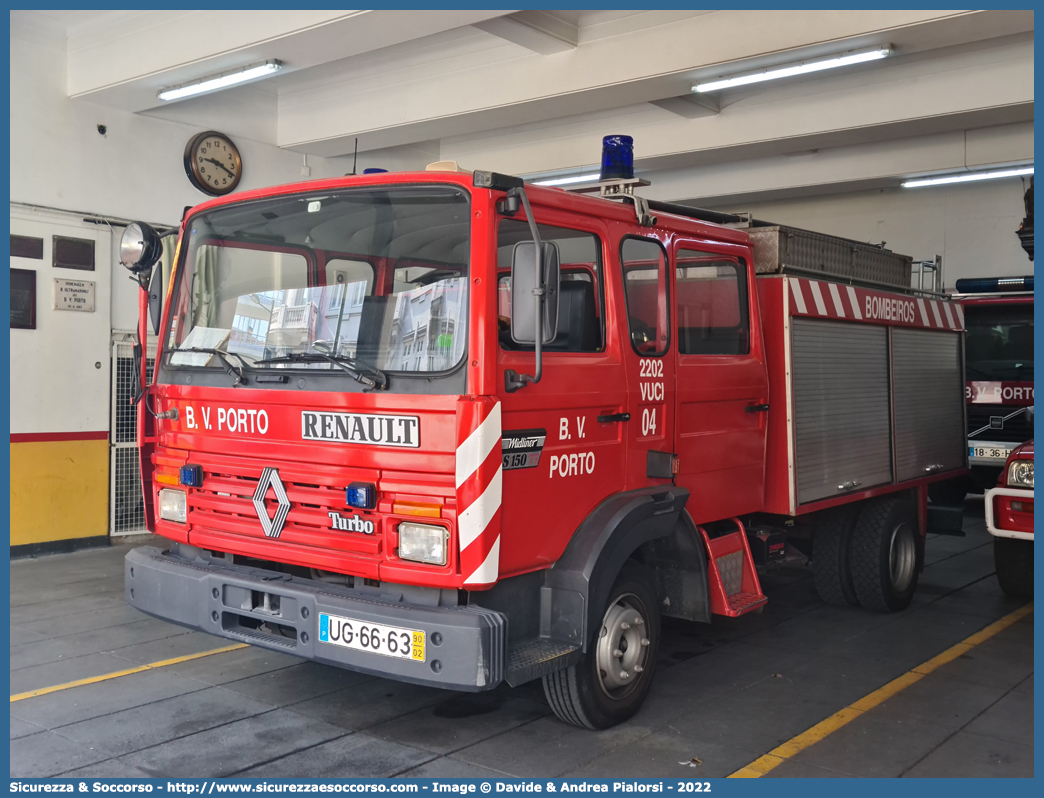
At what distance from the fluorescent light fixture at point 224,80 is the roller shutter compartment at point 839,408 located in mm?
4920

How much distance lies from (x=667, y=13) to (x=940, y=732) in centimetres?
593

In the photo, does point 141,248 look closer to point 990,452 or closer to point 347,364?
point 347,364

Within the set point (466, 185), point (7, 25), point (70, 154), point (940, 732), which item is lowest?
point (940, 732)

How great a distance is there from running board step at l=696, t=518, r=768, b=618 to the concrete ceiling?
4.15 m

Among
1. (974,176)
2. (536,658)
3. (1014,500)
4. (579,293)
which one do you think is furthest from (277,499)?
(974,176)

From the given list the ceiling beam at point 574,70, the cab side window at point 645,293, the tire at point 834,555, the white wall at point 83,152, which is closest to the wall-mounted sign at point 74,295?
the white wall at point 83,152

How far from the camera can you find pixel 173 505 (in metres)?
4.54

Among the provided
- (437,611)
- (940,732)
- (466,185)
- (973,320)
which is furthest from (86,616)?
(973,320)

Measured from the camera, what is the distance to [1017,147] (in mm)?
10555

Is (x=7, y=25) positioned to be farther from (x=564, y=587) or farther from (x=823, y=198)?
(x=823, y=198)

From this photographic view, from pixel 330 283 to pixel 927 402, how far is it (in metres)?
4.88

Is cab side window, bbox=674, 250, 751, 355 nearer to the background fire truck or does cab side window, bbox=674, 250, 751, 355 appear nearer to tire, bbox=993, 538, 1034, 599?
the background fire truck

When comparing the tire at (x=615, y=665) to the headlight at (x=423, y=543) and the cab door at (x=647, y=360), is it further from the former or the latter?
the headlight at (x=423, y=543)

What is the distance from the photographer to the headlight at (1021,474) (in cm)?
603
